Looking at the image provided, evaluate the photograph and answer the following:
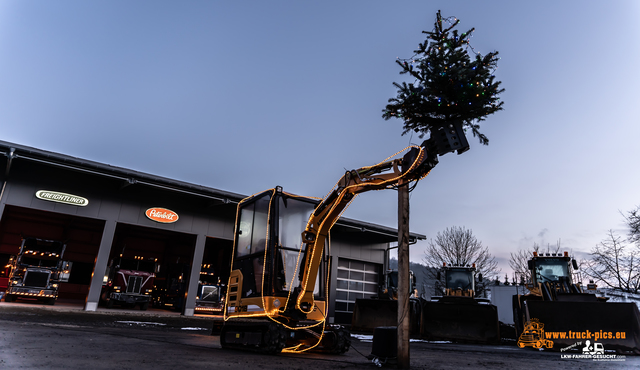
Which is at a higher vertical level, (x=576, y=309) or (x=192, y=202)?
(x=192, y=202)

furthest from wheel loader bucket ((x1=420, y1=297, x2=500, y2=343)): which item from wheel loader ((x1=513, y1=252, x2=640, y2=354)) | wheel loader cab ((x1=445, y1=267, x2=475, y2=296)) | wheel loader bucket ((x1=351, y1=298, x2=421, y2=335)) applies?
wheel loader cab ((x1=445, y1=267, x2=475, y2=296))

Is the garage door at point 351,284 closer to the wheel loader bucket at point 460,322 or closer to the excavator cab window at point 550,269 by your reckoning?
the wheel loader bucket at point 460,322

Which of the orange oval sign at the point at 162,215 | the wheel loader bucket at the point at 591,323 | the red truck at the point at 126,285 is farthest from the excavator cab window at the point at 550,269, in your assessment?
the red truck at the point at 126,285

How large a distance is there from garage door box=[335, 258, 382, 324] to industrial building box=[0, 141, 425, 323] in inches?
2.1

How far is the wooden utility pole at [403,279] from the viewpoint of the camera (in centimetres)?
486

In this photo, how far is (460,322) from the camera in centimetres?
1073

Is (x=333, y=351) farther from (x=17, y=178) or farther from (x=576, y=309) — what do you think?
(x=17, y=178)

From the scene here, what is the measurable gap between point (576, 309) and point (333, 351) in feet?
19.4

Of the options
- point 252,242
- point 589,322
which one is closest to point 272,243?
point 252,242

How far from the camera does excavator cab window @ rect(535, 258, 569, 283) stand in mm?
11914

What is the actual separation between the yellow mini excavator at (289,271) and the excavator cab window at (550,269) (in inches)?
339

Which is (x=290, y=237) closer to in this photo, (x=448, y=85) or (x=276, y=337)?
(x=276, y=337)

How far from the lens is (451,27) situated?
5.14 meters

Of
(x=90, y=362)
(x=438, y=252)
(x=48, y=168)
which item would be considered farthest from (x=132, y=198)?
(x=438, y=252)
